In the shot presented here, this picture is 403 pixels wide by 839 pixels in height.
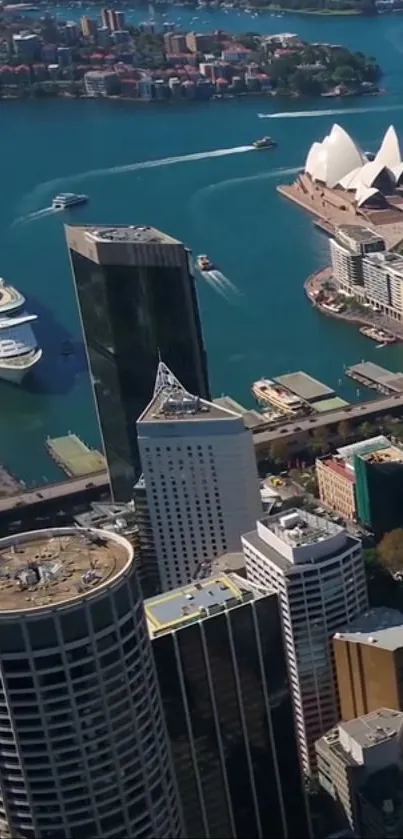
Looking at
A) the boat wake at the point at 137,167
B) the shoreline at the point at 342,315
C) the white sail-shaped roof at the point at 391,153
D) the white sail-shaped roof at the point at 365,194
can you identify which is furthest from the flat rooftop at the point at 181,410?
the boat wake at the point at 137,167

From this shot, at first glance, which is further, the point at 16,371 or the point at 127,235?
the point at 16,371

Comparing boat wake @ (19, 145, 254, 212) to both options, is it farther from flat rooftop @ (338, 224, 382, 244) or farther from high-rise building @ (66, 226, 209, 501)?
high-rise building @ (66, 226, 209, 501)

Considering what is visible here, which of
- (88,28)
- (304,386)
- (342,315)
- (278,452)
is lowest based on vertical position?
(278,452)

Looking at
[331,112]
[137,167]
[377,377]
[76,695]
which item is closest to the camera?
[76,695]

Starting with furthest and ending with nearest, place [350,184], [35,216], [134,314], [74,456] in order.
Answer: [35,216], [350,184], [74,456], [134,314]

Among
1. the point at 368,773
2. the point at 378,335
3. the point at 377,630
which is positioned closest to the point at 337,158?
the point at 378,335

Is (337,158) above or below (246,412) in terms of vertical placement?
above

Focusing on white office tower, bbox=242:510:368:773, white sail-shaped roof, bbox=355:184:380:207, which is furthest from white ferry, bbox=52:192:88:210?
white office tower, bbox=242:510:368:773

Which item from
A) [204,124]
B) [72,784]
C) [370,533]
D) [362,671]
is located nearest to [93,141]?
[204,124]

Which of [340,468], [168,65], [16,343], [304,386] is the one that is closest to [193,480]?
[340,468]

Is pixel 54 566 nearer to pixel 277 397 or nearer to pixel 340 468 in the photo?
pixel 340 468
